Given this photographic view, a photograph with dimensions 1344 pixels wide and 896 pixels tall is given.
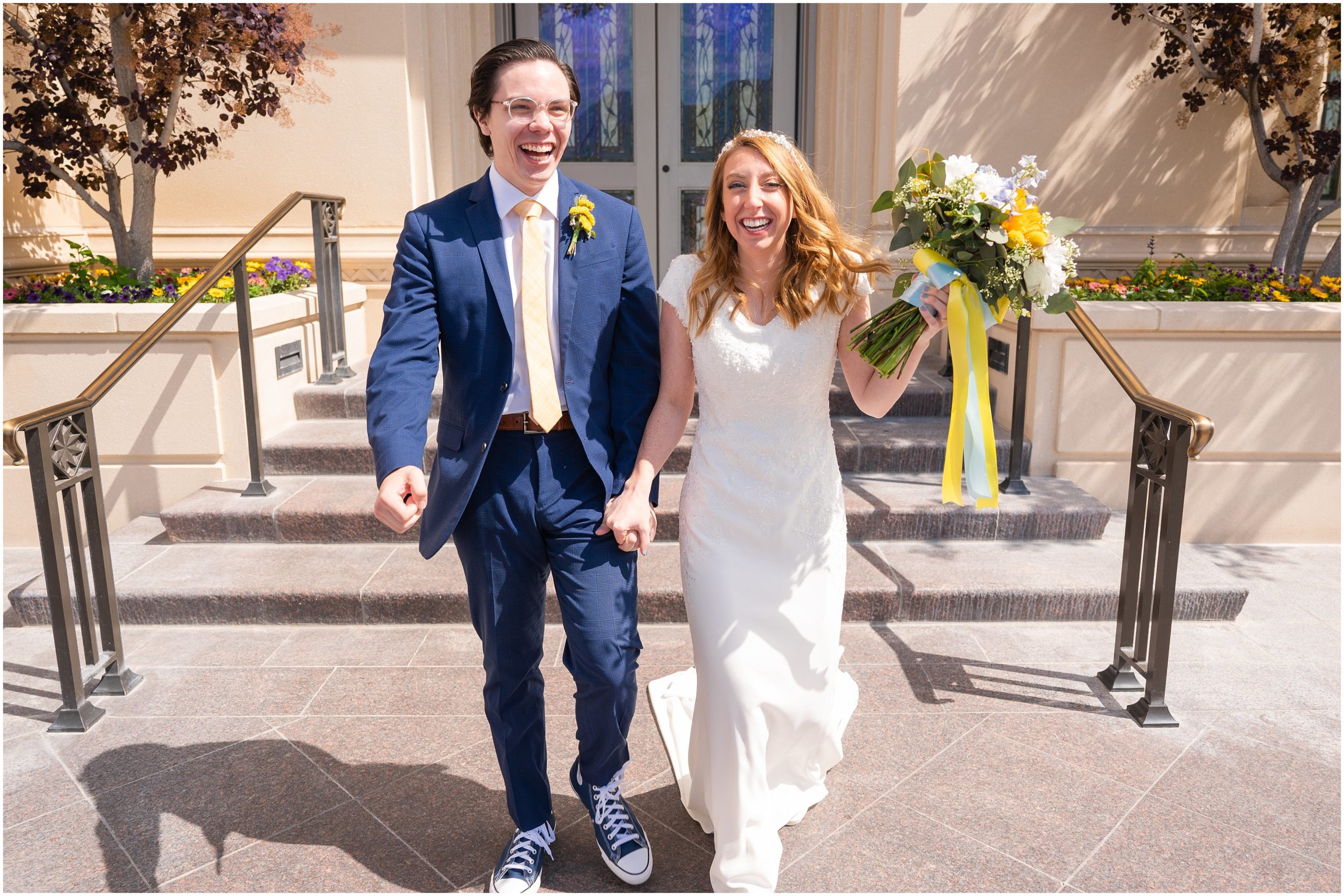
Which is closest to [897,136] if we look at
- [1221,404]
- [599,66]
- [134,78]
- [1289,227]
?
[599,66]

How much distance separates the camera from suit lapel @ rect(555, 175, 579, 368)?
2391 mm

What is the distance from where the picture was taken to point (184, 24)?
529cm

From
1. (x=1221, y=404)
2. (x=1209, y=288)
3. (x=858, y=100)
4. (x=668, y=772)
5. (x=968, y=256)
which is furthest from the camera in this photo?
(x=858, y=100)

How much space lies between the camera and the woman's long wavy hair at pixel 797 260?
2428mm

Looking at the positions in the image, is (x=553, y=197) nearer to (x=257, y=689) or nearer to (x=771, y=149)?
(x=771, y=149)

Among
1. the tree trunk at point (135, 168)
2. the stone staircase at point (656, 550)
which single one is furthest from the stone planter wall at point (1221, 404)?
the tree trunk at point (135, 168)

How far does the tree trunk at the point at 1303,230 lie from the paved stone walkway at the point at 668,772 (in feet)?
9.78

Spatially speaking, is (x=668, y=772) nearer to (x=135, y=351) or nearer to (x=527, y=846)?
(x=527, y=846)

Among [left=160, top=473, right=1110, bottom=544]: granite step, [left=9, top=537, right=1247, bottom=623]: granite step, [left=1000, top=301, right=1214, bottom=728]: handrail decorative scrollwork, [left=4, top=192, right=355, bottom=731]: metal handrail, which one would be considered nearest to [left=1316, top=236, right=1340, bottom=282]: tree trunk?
[left=160, top=473, right=1110, bottom=544]: granite step

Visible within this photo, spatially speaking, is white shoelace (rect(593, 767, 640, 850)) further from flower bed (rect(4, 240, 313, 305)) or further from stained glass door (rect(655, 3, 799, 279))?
stained glass door (rect(655, 3, 799, 279))

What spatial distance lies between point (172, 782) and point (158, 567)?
5.81 feet

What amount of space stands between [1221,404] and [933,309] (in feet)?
12.7

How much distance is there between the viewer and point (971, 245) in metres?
2.29

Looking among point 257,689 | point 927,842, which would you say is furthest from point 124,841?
point 927,842
